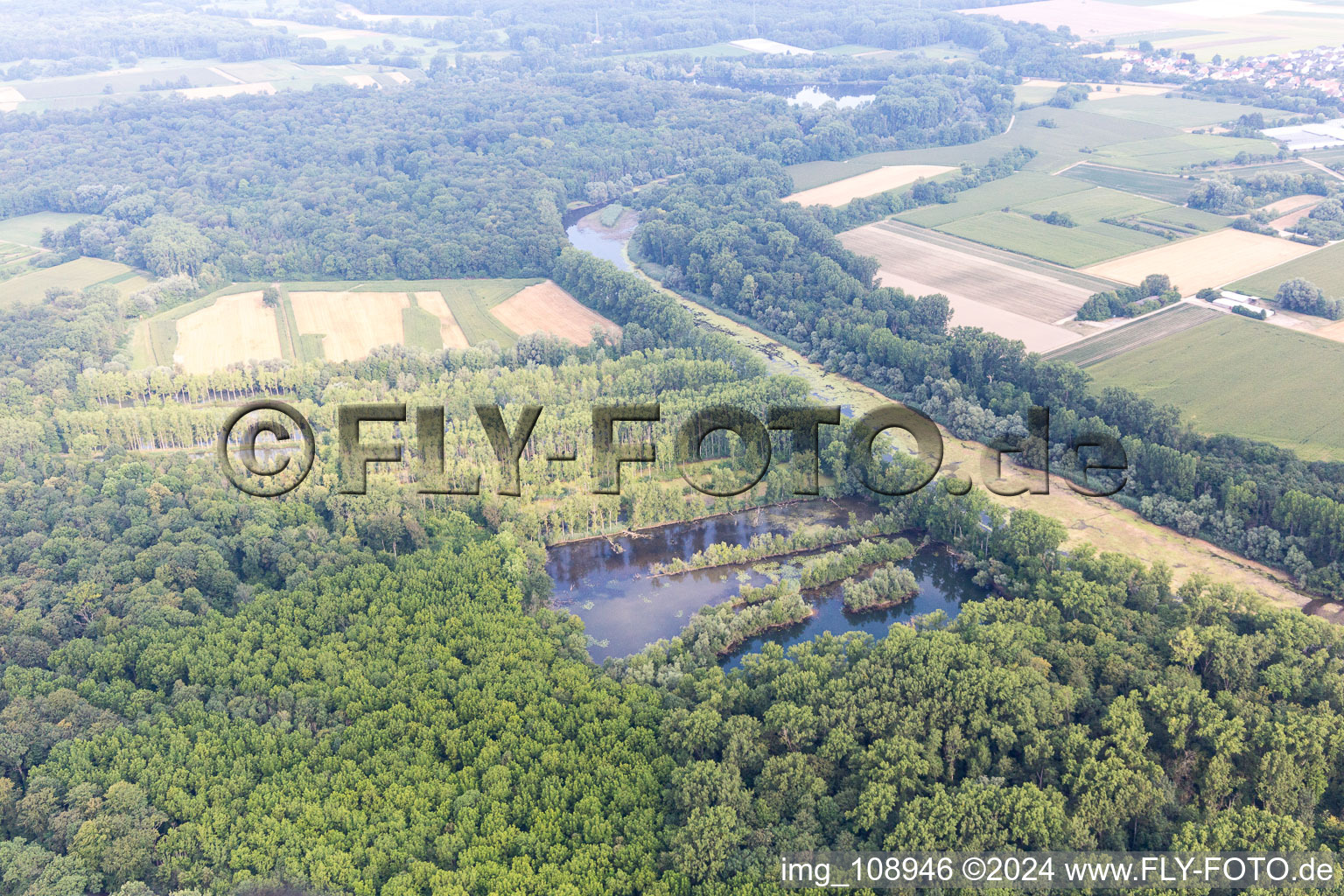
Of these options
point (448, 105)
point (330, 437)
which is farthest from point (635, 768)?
point (448, 105)

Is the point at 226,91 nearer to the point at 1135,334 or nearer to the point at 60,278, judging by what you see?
the point at 60,278

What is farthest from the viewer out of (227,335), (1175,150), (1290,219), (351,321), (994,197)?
(1175,150)

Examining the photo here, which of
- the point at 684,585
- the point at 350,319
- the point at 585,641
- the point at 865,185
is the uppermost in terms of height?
the point at 865,185

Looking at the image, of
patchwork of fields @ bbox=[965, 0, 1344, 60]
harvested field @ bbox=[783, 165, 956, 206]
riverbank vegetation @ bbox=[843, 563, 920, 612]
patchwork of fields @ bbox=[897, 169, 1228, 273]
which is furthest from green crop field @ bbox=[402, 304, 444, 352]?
patchwork of fields @ bbox=[965, 0, 1344, 60]

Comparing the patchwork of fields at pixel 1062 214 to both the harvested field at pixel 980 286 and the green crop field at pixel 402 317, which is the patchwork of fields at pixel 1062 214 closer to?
the harvested field at pixel 980 286

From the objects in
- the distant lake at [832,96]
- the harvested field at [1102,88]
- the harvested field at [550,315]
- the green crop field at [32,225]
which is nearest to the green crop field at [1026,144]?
the harvested field at [1102,88]

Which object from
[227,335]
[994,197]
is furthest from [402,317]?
[994,197]
